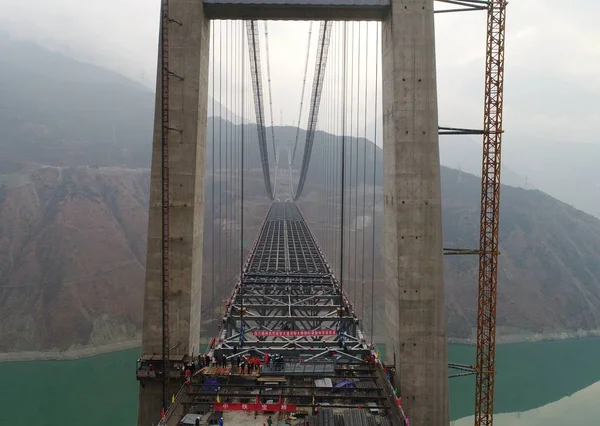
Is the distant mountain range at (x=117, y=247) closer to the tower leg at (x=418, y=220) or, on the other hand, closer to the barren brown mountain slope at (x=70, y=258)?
the barren brown mountain slope at (x=70, y=258)

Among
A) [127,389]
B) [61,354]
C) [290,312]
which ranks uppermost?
[290,312]

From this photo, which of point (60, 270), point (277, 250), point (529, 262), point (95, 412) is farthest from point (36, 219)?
point (529, 262)

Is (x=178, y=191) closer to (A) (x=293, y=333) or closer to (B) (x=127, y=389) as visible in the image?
(A) (x=293, y=333)

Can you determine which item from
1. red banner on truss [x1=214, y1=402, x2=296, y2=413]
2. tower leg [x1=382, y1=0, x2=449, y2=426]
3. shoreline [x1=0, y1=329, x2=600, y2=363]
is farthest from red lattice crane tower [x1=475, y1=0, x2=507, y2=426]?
shoreline [x1=0, y1=329, x2=600, y2=363]

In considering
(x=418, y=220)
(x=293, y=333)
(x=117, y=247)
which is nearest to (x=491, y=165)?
(x=418, y=220)

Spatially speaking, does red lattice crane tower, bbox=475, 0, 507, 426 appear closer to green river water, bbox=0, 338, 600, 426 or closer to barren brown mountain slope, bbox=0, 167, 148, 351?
green river water, bbox=0, 338, 600, 426
